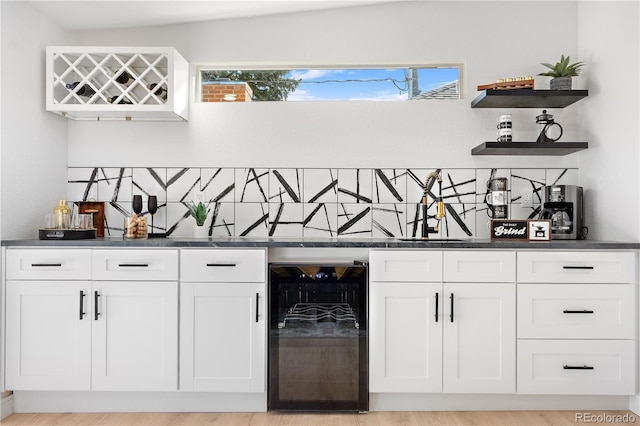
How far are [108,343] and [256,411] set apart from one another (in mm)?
889

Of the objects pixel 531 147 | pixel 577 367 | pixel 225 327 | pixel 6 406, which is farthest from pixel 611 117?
pixel 6 406

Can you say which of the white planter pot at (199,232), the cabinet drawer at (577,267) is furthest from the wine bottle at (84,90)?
the cabinet drawer at (577,267)

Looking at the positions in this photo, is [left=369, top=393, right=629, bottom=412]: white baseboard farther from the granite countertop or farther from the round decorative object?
the round decorative object

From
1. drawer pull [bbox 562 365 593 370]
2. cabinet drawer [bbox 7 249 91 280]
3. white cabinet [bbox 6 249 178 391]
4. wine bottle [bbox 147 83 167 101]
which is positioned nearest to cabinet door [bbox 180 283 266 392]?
white cabinet [bbox 6 249 178 391]

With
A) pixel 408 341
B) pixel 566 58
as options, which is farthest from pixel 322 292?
pixel 566 58

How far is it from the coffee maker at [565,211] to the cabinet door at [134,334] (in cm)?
233

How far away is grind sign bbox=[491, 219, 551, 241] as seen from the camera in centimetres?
320

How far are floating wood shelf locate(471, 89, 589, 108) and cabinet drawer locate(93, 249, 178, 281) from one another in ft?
6.88

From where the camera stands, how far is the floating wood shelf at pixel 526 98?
10.8 ft

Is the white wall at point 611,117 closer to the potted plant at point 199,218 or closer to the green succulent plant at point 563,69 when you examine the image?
the green succulent plant at point 563,69

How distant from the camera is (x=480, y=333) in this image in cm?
292

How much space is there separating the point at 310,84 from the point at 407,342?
1860 mm

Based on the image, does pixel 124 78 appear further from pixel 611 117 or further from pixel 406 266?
pixel 611 117

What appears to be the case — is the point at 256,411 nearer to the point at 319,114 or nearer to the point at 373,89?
the point at 319,114
